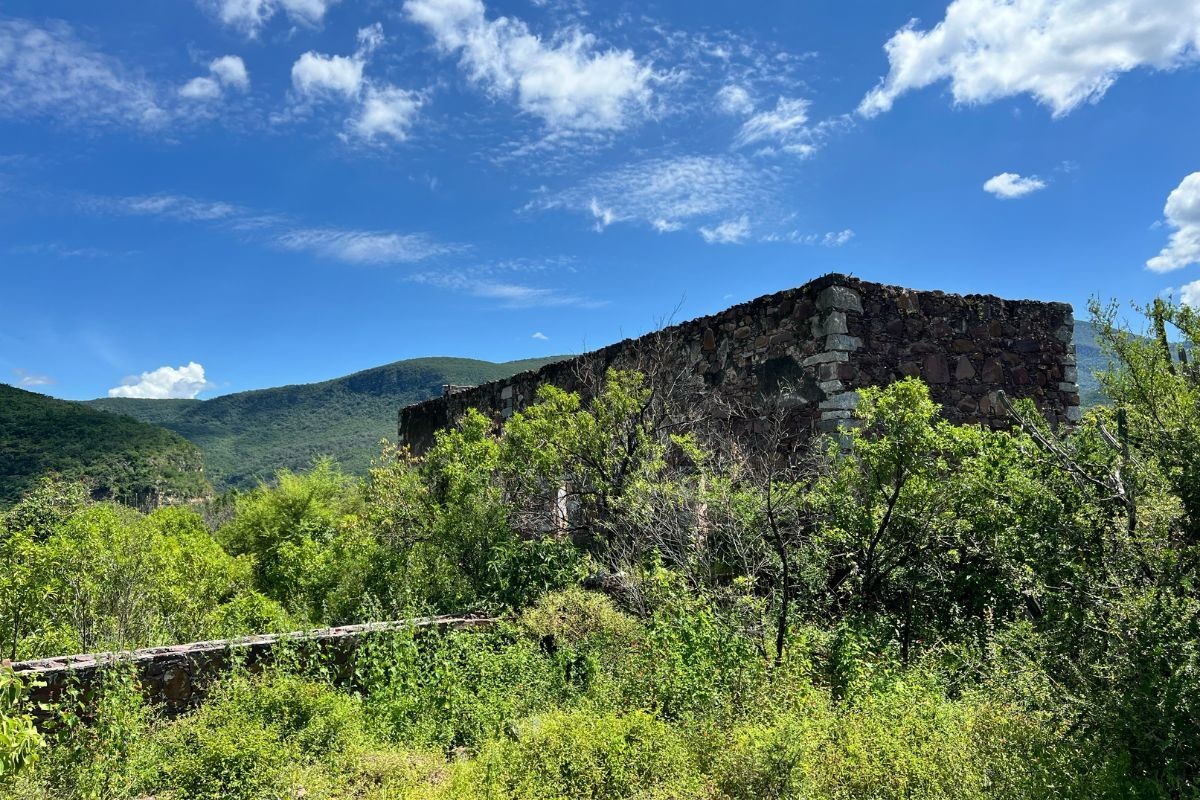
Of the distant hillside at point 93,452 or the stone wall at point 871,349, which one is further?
the distant hillside at point 93,452

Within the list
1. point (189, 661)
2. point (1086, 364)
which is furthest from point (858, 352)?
point (189, 661)

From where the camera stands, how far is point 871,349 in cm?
728

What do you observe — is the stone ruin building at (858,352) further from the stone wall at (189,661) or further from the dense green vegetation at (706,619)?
the dense green vegetation at (706,619)

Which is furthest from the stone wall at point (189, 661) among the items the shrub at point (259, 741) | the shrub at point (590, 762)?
the shrub at point (590, 762)

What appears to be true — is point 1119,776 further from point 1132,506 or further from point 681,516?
point 681,516

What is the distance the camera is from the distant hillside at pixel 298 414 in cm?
6975

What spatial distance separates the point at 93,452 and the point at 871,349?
4407 cm

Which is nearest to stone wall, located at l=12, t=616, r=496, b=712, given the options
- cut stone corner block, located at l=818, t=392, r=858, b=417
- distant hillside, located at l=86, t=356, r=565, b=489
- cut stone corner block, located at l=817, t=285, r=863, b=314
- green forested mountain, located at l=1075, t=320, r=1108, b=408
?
cut stone corner block, located at l=818, t=392, r=858, b=417

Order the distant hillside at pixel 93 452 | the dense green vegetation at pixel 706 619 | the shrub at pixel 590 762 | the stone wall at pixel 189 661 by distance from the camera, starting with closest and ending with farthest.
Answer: the dense green vegetation at pixel 706 619
the shrub at pixel 590 762
the stone wall at pixel 189 661
the distant hillside at pixel 93 452

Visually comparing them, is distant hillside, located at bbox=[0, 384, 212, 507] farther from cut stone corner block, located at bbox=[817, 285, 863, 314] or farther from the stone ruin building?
cut stone corner block, located at bbox=[817, 285, 863, 314]

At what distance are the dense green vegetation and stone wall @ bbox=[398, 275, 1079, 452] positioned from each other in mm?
426

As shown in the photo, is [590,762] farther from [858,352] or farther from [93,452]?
[93,452]

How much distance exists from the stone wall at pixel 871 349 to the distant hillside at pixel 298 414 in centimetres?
5804

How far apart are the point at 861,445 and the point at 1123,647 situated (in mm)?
2207
